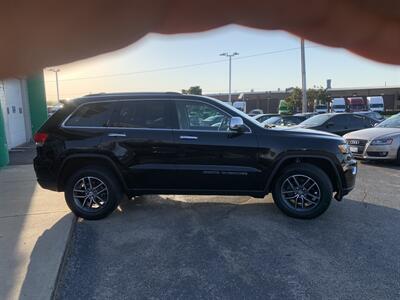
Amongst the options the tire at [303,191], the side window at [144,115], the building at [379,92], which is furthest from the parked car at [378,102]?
the side window at [144,115]

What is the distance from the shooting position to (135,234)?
500cm

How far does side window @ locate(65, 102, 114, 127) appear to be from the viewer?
5.59 meters

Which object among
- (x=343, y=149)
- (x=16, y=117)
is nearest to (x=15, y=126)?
(x=16, y=117)

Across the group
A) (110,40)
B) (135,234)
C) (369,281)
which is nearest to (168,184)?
(135,234)

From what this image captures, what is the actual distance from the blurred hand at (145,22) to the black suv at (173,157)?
458 cm

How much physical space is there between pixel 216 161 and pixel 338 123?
874 centimetres

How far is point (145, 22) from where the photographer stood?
0.89 m

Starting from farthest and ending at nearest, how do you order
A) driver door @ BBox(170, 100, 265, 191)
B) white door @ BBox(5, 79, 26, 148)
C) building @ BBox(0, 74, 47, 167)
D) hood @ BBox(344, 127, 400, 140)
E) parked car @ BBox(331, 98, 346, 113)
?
parked car @ BBox(331, 98, 346, 113) → white door @ BBox(5, 79, 26, 148) → hood @ BBox(344, 127, 400, 140) → driver door @ BBox(170, 100, 265, 191) → building @ BBox(0, 74, 47, 167)

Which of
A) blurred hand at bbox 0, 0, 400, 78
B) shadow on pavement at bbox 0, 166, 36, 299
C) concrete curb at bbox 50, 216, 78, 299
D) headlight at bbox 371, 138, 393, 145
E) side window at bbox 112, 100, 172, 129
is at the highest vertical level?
blurred hand at bbox 0, 0, 400, 78

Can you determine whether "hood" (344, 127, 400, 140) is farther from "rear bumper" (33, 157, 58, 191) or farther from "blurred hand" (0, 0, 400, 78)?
"blurred hand" (0, 0, 400, 78)

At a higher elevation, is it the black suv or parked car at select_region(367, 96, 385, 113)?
parked car at select_region(367, 96, 385, 113)

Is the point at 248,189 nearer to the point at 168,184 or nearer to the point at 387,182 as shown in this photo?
the point at 168,184

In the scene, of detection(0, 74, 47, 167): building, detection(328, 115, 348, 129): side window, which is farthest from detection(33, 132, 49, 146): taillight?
detection(328, 115, 348, 129): side window

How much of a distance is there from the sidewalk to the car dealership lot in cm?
17
